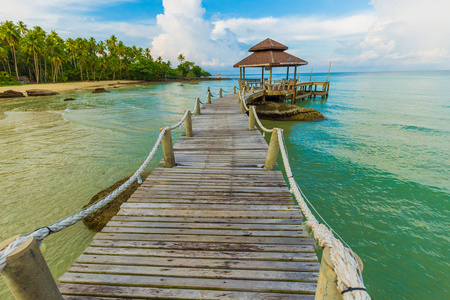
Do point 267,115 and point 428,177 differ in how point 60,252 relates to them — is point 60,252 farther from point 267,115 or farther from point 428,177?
point 267,115

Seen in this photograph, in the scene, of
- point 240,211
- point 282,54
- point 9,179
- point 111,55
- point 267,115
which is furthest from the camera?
point 111,55

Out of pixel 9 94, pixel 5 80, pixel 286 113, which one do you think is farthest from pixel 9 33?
pixel 286 113

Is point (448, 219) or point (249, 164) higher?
point (249, 164)

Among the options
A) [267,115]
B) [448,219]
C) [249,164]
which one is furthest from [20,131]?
[448,219]

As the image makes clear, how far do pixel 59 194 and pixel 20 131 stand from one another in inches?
445

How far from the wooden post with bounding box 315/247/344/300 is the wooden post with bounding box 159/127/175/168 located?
4.08 metres

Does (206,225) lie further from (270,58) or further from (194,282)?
(270,58)

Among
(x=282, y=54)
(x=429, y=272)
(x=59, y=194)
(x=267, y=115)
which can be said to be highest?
(x=282, y=54)

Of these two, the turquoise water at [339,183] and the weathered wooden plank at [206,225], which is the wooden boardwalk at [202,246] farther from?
the turquoise water at [339,183]

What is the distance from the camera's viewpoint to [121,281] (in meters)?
2.13

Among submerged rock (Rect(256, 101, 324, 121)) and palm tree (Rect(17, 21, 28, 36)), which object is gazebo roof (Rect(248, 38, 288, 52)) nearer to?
submerged rock (Rect(256, 101, 324, 121))

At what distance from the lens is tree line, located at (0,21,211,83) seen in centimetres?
4125

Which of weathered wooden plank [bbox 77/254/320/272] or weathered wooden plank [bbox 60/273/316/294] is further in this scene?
weathered wooden plank [bbox 77/254/320/272]

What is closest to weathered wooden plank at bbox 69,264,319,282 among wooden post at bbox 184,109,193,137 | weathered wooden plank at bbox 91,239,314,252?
weathered wooden plank at bbox 91,239,314,252
